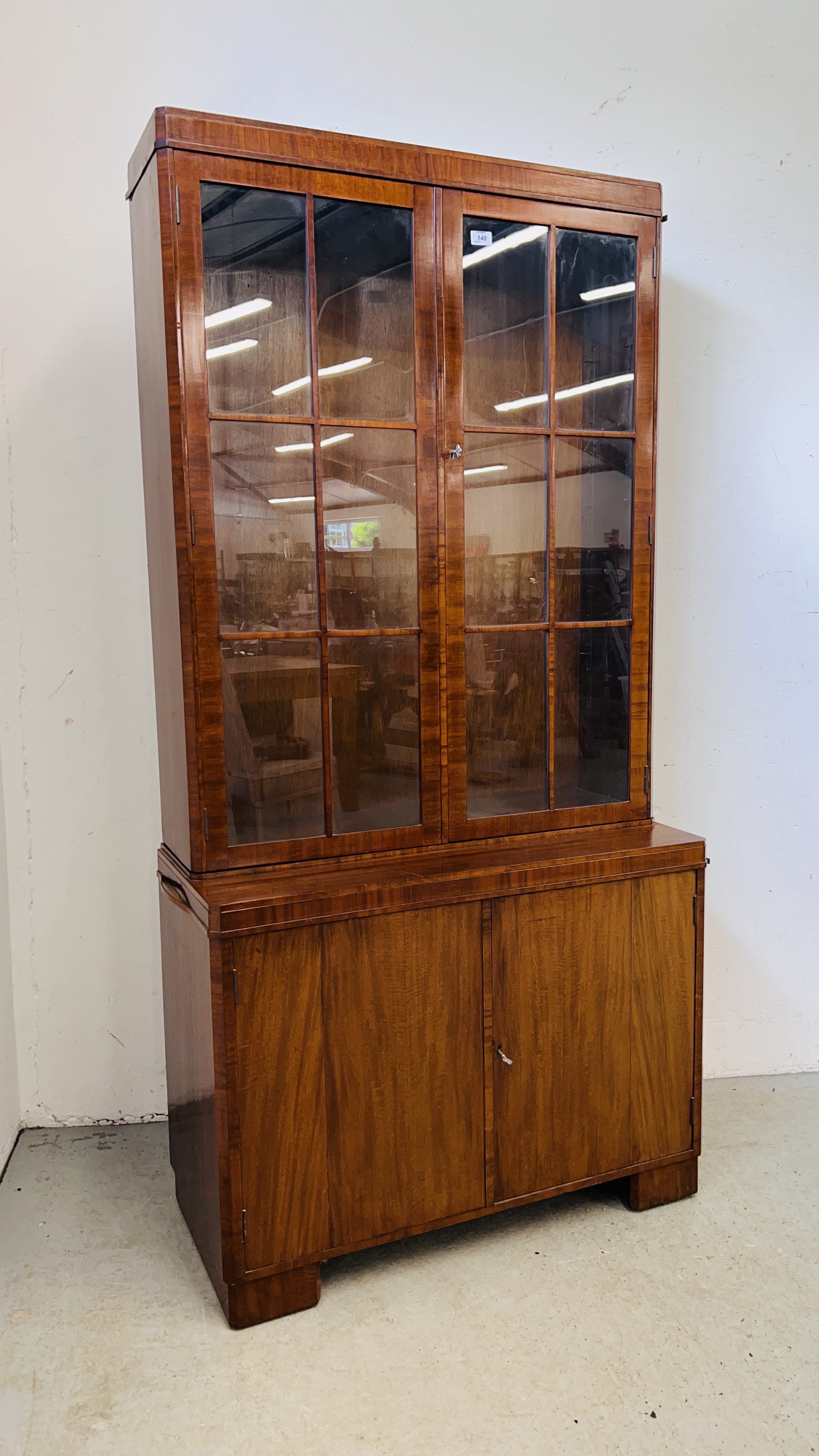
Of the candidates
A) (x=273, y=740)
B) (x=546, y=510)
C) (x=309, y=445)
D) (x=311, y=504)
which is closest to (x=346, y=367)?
(x=309, y=445)

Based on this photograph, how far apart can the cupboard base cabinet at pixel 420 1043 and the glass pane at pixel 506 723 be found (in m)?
0.12

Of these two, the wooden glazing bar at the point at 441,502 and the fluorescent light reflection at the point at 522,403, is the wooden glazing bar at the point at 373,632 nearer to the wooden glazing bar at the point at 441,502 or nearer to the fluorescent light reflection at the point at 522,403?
the wooden glazing bar at the point at 441,502

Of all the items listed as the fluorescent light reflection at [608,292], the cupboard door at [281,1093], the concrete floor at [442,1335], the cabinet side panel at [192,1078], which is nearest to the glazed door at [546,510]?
the fluorescent light reflection at [608,292]

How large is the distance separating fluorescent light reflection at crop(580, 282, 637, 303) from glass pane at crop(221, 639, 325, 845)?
3.14 feet

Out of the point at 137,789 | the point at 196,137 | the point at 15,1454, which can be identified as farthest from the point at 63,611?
the point at 15,1454

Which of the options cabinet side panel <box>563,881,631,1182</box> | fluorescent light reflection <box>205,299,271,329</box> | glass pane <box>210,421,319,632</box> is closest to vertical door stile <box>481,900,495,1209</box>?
cabinet side panel <box>563,881,631,1182</box>

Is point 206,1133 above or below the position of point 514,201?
below

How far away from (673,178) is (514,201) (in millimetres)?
826

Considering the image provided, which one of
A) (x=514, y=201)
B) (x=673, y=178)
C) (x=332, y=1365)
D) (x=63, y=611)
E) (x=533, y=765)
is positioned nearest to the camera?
(x=332, y=1365)

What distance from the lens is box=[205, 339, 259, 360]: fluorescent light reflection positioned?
1814 mm

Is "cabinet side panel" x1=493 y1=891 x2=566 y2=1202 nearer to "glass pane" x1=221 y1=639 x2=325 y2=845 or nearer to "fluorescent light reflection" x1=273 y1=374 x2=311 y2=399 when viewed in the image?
"glass pane" x1=221 y1=639 x2=325 y2=845

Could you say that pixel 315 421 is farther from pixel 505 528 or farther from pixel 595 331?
pixel 595 331

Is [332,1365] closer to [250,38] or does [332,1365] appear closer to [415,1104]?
[415,1104]

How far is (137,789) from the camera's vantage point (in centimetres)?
247
